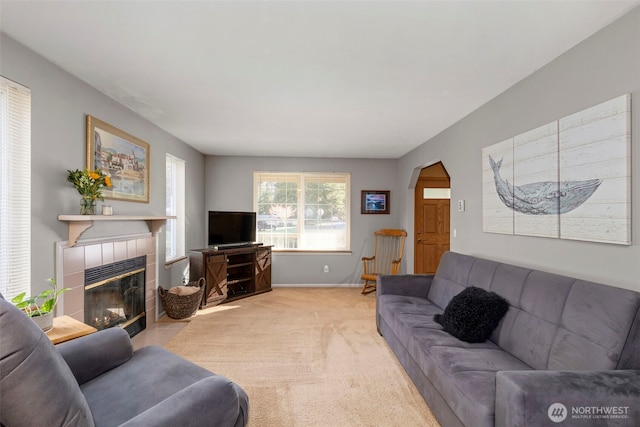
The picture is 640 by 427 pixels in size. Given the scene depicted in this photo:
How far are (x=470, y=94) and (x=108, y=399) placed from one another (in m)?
3.35

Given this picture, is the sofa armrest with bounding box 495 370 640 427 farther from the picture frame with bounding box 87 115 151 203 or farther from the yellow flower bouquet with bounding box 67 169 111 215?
the picture frame with bounding box 87 115 151 203

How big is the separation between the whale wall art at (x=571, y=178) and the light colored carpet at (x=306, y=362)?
1.58 meters

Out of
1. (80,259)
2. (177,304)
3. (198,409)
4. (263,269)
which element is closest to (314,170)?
(263,269)

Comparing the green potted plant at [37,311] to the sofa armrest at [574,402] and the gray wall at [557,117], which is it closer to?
the sofa armrest at [574,402]

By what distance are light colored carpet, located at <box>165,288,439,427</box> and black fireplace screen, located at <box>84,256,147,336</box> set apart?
1.81ft

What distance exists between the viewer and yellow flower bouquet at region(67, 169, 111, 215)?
2.53 meters

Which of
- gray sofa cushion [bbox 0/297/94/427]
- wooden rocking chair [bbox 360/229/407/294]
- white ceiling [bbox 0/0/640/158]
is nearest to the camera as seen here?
gray sofa cushion [bbox 0/297/94/427]

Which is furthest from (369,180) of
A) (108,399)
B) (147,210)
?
(108,399)

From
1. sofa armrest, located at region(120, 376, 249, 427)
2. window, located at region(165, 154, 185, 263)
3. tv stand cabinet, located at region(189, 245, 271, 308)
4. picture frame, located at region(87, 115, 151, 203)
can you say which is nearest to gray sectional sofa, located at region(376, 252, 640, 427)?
sofa armrest, located at region(120, 376, 249, 427)

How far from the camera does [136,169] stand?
3.52m

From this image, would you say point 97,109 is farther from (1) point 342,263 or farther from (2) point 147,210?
(1) point 342,263

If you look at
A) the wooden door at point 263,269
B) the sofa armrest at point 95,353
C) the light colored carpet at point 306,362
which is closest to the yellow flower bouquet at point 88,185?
the sofa armrest at point 95,353

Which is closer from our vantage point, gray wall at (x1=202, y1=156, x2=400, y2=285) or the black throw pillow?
the black throw pillow

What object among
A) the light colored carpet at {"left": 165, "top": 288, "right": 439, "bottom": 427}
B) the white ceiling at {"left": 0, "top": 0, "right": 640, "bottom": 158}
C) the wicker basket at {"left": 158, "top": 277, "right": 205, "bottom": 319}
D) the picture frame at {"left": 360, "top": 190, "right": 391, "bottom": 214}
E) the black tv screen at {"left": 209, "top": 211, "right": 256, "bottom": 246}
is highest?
the white ceiling at {"left": 0, "top": 0, "right": 640, "bottom": 158}
